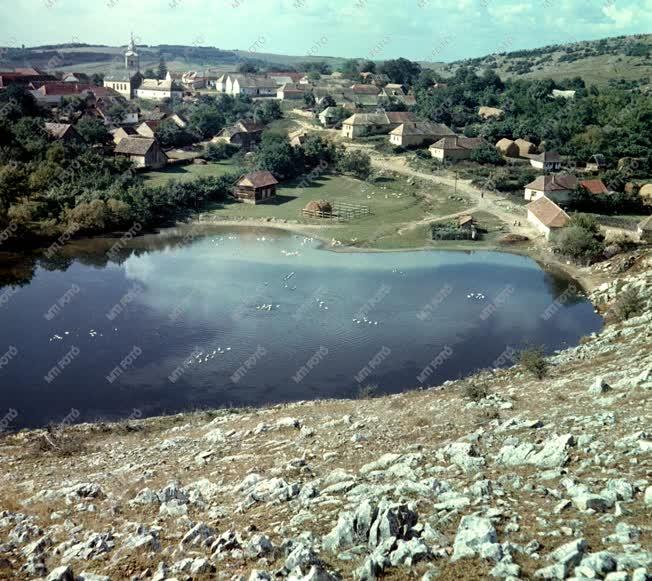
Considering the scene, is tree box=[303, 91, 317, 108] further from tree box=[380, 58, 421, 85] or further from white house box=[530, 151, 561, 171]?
white house box=[530, 151, 561, 171]

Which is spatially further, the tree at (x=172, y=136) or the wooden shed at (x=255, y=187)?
the tree at (x=172, y=136)

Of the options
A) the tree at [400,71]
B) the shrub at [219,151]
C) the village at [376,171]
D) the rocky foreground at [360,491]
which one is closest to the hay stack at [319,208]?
the village at [376,171]

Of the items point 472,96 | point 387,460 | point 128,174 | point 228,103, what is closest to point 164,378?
point 387,460

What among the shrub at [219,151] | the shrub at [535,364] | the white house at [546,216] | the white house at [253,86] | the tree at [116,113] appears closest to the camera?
the shrub at [535,364]

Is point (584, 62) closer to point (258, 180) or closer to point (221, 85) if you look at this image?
point (221, 85)

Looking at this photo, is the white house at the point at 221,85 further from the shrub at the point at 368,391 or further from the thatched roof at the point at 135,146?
the shrub at the point at 368,391

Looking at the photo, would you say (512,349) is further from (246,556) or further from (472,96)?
(472,96)

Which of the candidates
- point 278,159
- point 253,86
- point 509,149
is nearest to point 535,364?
point 278,159
